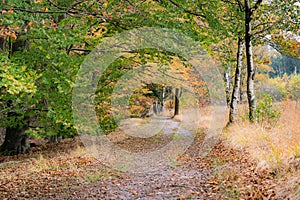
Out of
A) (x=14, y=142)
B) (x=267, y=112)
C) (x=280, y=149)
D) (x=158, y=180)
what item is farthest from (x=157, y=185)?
(x=14, y=142)

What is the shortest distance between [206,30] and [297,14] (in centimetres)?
323

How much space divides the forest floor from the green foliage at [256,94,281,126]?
1.63m

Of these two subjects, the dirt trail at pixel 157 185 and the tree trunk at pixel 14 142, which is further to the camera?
the tree trunk at pixel 14 142

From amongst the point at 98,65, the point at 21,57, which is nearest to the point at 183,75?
the point at 98,65

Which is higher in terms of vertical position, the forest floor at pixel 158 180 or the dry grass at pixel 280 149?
the dry grass at pixel 280 149

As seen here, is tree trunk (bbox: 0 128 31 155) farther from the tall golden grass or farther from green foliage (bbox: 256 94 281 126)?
green foliage (bbox: 256 94 281 126)

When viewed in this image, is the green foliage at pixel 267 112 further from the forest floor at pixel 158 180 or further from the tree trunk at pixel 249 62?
the forest floor at pixel 158 180

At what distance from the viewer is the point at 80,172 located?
7.11m

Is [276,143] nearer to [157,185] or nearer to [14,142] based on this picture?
[157,185]

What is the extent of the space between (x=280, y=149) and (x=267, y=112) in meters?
4.07

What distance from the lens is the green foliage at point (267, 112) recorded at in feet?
28.8

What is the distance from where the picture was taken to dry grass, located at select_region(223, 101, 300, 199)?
415cm

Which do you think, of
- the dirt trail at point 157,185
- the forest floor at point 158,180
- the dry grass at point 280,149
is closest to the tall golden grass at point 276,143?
the dry grass at point 280,149

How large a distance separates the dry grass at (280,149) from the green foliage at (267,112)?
0.84ft
